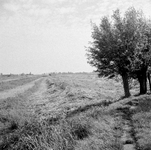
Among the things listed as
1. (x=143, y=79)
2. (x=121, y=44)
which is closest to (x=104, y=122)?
(x=121, y=44)

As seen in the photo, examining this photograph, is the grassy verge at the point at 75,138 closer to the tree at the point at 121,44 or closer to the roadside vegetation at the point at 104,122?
the roadside vegetation at the point at 104,122

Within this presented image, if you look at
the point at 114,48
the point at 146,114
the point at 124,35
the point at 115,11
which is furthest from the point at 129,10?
the point at 146,114

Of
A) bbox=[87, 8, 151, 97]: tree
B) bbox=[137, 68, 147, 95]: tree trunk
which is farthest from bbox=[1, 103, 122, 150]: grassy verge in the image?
bbox=[137, 68, 147, 95]: tree trunk

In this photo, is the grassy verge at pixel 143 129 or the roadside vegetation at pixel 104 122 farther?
the roadside vegetation at pixel 104 122

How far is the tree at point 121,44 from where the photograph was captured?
66.3 feet

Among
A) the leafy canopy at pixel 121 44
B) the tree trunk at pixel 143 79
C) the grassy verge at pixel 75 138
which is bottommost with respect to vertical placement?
the grassy verge at pixel 75 138

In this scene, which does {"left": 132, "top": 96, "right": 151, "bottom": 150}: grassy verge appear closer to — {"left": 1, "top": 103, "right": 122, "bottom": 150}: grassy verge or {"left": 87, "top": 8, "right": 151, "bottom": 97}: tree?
{"left": 1, "top": 103, "right": 122, "bottom": 150}: grassy verge

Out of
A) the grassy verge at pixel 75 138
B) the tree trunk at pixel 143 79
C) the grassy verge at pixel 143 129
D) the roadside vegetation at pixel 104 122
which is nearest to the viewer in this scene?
the grassy verge at pixel 143 129

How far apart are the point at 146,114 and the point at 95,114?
3.34 metres

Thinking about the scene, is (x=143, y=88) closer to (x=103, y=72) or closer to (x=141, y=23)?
Result: (x=103, y=72)

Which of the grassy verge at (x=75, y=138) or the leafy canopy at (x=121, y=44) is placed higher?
the leafy canopy at (x=121, y=44)

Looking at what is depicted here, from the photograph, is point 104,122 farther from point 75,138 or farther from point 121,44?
point 121,44

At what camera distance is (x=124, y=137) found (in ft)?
26.9

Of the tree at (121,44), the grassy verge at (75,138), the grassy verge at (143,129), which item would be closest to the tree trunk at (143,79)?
the tree at (121,44)
